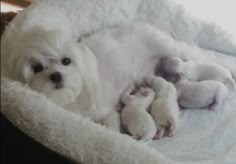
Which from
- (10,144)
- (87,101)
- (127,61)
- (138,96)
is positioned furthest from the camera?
(127,61)

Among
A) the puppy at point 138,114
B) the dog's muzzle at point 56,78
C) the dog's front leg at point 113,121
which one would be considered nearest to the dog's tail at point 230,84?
the puppy at point 138,114

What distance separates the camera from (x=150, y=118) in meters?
1.46

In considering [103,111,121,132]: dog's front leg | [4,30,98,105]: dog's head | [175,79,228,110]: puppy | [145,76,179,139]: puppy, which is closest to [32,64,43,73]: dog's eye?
[4,30,98,105]: dog's head

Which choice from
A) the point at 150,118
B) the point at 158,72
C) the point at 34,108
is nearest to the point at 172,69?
the point at 158,72

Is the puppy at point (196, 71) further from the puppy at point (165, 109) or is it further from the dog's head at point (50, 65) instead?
the dog's head at point (50, 65)

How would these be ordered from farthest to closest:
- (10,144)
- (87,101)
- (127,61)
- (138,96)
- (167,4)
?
(167,4) → (127,61) → (138,96) → (87,101) → (10,144)

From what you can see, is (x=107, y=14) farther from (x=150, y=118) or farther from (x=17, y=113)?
(x=17, y=113)

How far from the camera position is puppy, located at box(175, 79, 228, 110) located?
159 centimetres

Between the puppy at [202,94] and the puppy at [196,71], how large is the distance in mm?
64

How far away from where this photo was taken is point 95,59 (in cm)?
154

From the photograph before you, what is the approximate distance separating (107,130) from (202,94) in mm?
489

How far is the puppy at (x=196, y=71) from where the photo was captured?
5.54 feet

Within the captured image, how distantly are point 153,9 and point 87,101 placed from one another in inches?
23.7

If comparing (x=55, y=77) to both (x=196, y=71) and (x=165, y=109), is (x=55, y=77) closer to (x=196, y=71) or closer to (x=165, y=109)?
(x=165, y=109)
